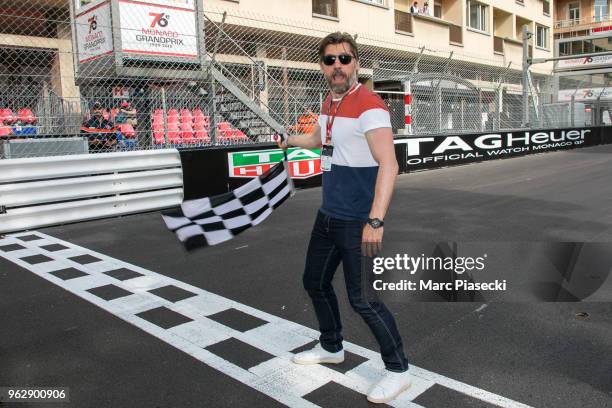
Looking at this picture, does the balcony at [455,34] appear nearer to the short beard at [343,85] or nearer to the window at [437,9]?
the window at [437,9]

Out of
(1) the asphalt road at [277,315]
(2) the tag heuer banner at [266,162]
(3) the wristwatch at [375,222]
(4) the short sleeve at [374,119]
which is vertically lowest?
(1) the asphalt road at [277,315]

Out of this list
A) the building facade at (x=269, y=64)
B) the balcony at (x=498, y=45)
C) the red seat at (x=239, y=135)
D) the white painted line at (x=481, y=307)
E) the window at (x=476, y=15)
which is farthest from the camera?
the balcony at (x=498, y=45)

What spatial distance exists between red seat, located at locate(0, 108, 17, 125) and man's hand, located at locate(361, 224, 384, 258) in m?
7.15

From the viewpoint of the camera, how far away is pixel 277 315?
387 cm

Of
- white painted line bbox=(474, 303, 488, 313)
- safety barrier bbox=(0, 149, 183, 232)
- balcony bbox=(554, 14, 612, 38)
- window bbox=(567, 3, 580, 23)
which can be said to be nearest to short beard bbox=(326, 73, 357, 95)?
white painted line bbox=(474, 303, 488, 313)

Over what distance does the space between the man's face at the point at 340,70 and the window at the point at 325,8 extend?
18.8m

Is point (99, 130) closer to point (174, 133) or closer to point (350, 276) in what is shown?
point (174, 133)

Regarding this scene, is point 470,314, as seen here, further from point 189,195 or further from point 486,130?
point 486,130

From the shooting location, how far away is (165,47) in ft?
33.3

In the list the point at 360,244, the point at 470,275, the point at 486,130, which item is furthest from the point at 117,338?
the point at 486,130

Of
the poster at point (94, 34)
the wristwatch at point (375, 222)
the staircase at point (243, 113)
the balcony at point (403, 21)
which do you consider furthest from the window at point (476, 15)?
the wristwatch at point (375, 222)

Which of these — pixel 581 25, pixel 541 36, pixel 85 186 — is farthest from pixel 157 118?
pixel 581 25

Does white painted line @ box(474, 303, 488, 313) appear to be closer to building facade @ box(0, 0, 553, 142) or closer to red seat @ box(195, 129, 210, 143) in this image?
building facade @ box(0, 0, 553, 142)

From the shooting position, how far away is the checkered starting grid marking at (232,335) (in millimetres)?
2729
